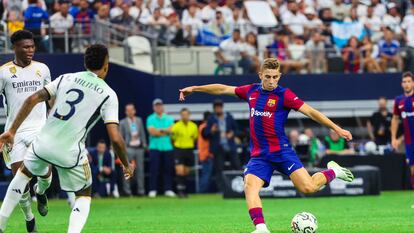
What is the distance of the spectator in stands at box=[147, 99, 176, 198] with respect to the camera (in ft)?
89.4

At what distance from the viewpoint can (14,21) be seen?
26656mm

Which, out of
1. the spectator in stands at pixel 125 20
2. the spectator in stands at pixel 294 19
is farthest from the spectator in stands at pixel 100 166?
the spectator in stands at pixel 294 19

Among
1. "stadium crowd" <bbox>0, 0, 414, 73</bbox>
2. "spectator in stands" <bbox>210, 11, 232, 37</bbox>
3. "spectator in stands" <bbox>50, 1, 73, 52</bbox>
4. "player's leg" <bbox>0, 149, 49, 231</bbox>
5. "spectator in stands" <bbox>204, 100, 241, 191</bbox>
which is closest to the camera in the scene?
"player's leg" <bbox>0, 149, 49, 231</bbox>

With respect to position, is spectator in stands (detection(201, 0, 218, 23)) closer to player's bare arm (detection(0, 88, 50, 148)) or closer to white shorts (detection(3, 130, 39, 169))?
white shorts (detection(3, 130, 39, 169))

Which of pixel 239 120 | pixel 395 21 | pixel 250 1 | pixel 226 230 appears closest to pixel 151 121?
pixel 239 120

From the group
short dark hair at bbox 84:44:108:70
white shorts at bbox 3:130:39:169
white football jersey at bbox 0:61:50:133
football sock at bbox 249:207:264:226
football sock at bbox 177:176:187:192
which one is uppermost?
short dark hair at bbox 84:44:108:70

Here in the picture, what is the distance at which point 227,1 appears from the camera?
32.3 meters

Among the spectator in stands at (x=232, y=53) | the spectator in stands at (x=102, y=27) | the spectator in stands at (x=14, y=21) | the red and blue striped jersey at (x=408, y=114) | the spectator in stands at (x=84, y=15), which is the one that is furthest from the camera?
the spectator in stands at (x=232, y=53)

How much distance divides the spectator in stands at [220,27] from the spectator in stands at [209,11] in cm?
29

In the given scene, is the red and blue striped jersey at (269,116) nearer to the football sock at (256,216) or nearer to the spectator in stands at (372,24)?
the football sock at (256,216)

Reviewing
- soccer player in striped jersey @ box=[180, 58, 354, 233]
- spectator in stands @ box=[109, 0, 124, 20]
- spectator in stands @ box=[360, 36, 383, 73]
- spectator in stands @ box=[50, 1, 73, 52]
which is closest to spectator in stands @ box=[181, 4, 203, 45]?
spectator in stands @ box=[109, 0, 124, 20]

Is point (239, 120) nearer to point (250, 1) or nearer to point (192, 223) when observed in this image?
point (250, 1)

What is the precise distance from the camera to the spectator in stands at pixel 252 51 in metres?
30.2

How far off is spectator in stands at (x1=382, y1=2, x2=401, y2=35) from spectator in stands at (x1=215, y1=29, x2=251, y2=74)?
465cm
